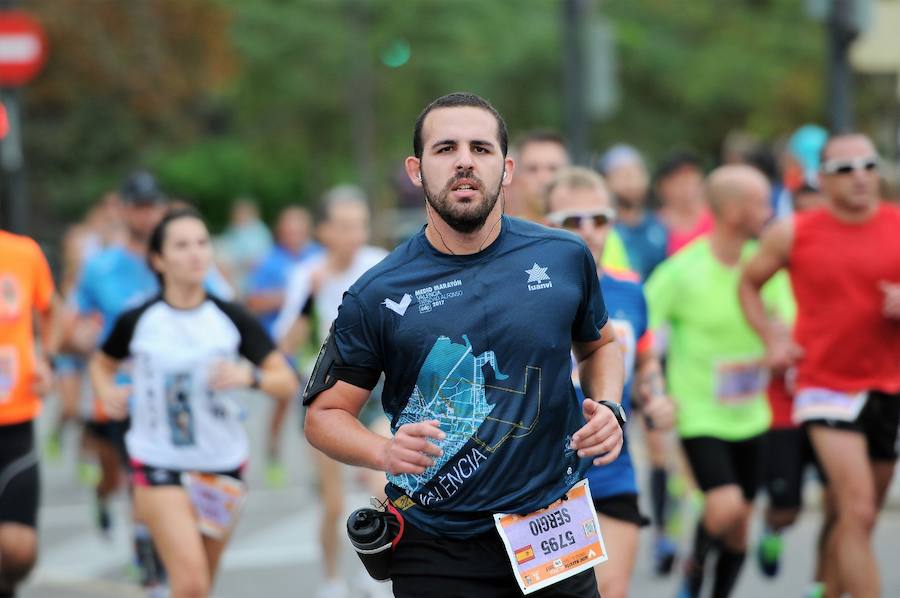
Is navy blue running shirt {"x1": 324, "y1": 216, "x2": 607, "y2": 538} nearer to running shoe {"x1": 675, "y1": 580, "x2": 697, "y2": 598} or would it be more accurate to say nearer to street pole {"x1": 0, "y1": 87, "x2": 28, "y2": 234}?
running shoe {"x1": 675, "y1": 580, "x2": 697, "y2": 598}

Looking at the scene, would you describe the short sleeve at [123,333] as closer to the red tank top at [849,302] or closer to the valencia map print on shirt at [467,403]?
the red tank top at [849,302]

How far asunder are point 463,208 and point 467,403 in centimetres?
53

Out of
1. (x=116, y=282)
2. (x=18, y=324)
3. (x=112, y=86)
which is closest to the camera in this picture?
(x=18, y=324)

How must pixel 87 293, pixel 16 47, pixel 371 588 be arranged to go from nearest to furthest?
pixel 371 588 < pixel 87 293 < pixel 16 47

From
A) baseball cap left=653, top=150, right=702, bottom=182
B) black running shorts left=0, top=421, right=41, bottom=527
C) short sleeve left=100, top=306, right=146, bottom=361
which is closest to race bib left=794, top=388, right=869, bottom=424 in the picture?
short sleeve left=100, top=306, right=146, bottom=361

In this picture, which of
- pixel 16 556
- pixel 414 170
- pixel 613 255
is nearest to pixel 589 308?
pixel 414 170

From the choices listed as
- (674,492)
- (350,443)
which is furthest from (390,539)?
(674,492)

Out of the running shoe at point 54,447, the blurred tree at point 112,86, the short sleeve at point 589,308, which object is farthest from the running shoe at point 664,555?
the blurred tree at point 112,86

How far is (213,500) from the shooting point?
7.25 metres

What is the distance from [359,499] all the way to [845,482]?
545 centimetres

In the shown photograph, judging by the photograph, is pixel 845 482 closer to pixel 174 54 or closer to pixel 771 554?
pixel 771 554

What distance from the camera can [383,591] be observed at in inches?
354

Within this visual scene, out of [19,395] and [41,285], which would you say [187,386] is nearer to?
[19,395]

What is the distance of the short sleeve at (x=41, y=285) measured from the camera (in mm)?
8164
